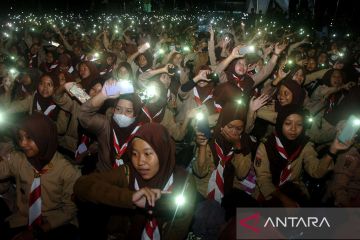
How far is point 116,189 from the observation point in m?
2.84

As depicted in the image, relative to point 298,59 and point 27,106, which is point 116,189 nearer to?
point 27,106

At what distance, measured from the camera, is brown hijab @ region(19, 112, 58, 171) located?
3.57 m

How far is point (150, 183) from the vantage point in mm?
3229

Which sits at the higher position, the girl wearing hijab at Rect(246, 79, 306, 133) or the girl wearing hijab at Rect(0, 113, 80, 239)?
the girl wearing hijab at Rect(246, 79, 306, 133)

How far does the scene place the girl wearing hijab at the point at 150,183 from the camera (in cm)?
296

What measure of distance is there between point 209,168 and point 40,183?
1981 millimetres

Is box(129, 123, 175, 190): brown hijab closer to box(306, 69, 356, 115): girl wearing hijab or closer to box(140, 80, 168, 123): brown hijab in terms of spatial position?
box(140, 80, 168, 123): brown hijab

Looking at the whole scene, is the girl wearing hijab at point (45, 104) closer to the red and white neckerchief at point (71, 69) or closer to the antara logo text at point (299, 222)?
the red and white neckerchief at point (71, 69)

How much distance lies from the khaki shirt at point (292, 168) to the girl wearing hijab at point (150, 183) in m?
1.36

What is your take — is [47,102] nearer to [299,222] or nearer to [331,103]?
[299,222]

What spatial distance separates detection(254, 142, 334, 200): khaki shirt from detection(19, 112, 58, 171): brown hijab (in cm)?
255

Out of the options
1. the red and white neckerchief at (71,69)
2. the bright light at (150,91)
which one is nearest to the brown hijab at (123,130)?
the bright light at (150,91)

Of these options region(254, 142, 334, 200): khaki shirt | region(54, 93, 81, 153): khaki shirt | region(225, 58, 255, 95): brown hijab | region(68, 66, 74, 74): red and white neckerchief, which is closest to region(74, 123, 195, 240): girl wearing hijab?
region(254, 142, 334, 200): khaki shirt

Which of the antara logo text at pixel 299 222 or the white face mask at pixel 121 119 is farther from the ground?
the white face mask at pixel 121 119
